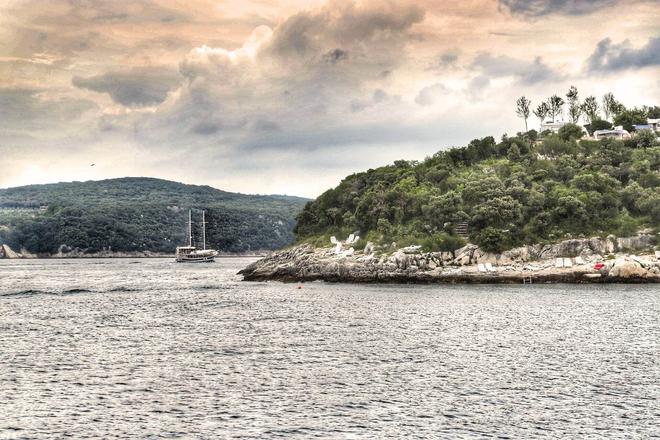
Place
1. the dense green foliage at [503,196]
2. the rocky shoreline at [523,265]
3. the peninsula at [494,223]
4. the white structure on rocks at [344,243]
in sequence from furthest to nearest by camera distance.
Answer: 1. the white structure on rocks at [344,243]
2. the dense green foliage at [503,196]
3. the peninsula at [494,223]
4. the rocky shoreline at [523,265]

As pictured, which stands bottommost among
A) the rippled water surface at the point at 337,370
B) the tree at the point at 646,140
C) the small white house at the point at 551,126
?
the rippled water surface at the point at 337,370

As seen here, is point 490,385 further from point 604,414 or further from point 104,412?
point 104,412

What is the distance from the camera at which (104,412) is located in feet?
102

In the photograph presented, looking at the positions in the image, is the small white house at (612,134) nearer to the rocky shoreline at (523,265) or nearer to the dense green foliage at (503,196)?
the dense green foliage at (503,196)

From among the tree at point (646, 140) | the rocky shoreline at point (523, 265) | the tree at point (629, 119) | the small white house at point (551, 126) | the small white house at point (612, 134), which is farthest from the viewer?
the small white house at point (551, 126)

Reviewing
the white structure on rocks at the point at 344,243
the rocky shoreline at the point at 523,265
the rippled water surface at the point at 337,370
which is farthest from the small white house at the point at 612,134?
the rippled water surface at the point at 337,370

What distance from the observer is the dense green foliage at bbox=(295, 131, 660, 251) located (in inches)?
4427

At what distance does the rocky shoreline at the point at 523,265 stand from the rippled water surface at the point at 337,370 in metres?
25.8

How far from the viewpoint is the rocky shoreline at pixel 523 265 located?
101 m

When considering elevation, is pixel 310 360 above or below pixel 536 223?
below

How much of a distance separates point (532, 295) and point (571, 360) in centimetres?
4312

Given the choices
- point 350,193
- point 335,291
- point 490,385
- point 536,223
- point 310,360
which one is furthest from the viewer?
point 350,193

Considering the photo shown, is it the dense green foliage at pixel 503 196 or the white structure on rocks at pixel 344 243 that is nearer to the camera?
the dense green foliage at pixel 503 196

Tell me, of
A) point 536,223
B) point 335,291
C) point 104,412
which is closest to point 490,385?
point 104,412
